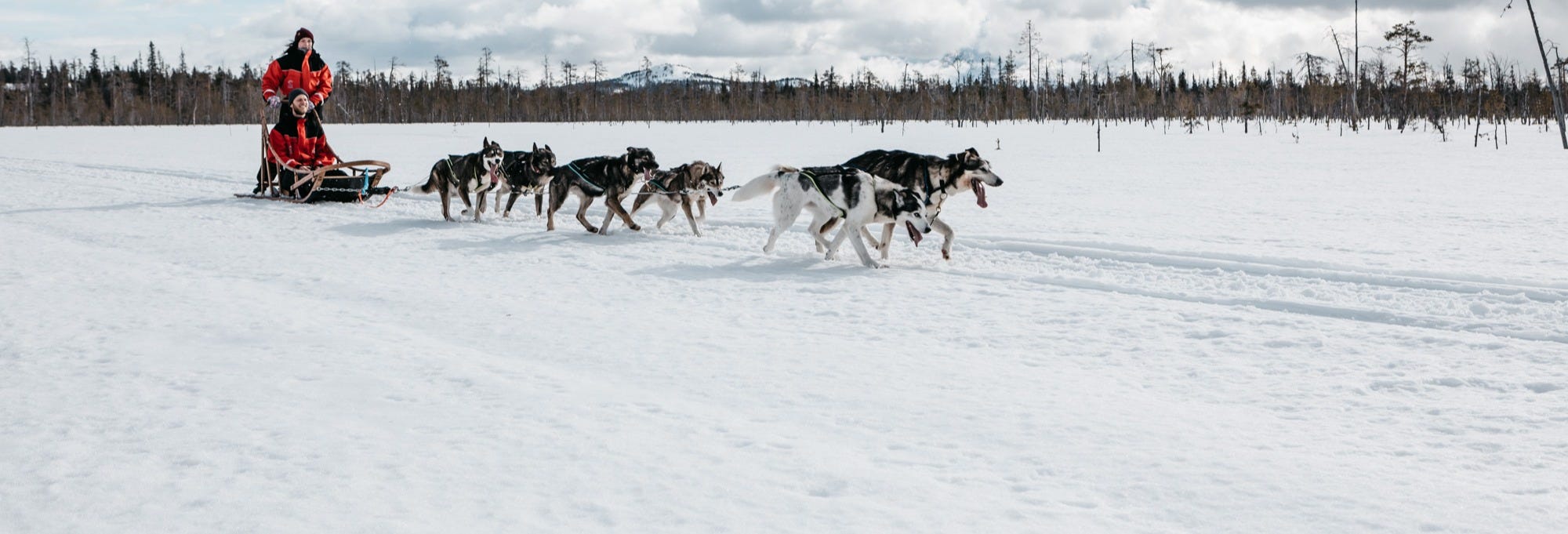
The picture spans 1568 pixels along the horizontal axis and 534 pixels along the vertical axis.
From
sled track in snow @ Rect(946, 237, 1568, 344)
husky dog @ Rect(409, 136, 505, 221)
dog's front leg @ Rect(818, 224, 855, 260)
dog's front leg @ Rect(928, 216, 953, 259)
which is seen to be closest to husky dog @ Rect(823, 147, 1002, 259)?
dog's front leg @ Rect(928, 216, 953, 259)

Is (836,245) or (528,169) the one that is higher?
(528,169)

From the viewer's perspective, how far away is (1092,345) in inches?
183

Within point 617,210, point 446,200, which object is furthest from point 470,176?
point 617,210

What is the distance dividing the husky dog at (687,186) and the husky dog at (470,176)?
1.38 meters

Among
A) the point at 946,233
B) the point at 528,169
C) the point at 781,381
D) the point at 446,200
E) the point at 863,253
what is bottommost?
the point at 781,381

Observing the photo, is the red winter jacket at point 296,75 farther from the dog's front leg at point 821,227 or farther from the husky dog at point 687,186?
the dog's front leg at point 821,227

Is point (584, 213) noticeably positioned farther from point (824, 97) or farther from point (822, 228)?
point (824, 97)

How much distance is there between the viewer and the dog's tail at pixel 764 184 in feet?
24.1

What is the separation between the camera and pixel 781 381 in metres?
4.04

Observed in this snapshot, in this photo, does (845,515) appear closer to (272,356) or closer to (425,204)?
(272,356)

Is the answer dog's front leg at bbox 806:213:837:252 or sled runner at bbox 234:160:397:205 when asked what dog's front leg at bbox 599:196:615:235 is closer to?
dog's front leg at bbox 806:213:837:252

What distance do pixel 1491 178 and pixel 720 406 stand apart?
12.9 meters

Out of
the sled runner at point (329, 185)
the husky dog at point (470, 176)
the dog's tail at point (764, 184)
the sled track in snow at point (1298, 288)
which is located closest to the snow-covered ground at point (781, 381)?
the sled track in snow at point (1298, 288)

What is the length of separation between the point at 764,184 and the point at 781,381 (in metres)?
3.55
